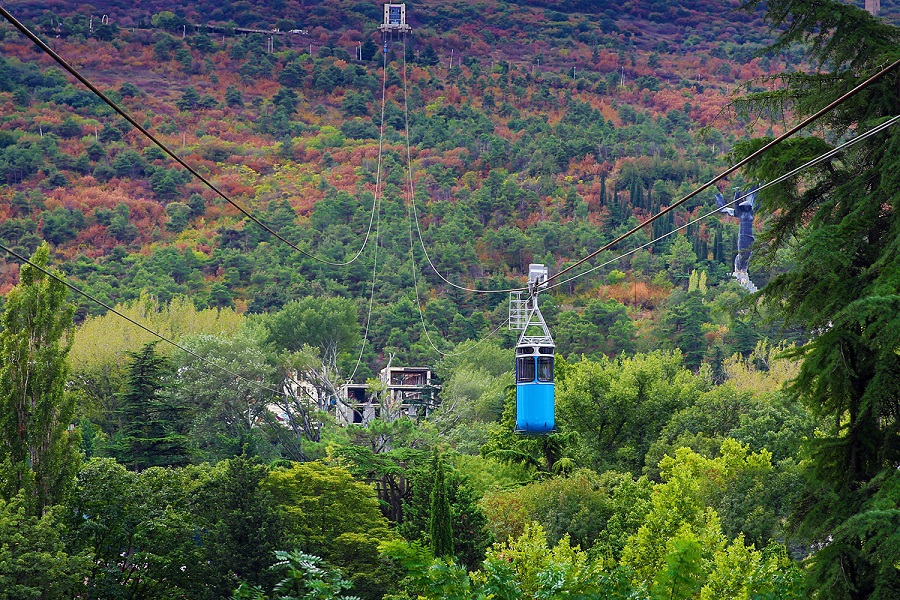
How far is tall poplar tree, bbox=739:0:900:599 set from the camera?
14.0m

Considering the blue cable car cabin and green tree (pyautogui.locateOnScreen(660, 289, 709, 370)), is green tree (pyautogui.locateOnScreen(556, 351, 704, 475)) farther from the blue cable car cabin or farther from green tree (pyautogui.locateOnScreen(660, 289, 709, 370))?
green tree (pyautogui.locateOnScreen(660, 289, 709, 370))

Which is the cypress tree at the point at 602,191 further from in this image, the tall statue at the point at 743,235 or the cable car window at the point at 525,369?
the cable car window at the point at 525,369

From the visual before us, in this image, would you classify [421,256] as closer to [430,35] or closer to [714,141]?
[714,141]

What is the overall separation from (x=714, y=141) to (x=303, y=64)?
60840mm

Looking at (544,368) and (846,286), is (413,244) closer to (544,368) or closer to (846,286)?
(544,368)

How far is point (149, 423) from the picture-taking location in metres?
44.1

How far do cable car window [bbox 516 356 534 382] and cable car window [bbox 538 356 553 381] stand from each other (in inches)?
5.4

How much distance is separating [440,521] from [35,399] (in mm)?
9785

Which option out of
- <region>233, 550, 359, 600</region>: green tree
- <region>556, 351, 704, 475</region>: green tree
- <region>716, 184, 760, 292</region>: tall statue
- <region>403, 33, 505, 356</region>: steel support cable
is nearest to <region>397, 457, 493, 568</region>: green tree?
<region>556, 351, 704, 475</region>: green tree

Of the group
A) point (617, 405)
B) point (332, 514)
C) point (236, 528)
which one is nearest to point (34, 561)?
point (236, 528)

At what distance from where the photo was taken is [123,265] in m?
93.6

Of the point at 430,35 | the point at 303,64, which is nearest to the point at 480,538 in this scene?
the point at 303,64

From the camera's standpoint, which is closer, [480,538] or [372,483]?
[480,538]

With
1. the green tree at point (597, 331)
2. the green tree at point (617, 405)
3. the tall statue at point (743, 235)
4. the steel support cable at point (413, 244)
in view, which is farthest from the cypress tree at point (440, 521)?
the tall statue at point (743, 235)
